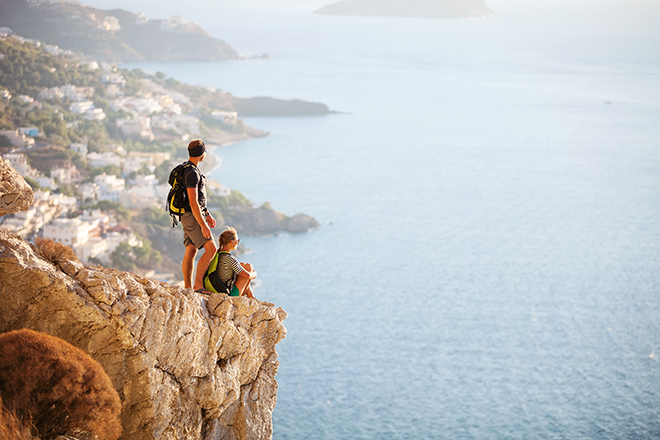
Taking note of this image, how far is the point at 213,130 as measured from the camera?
10344cm

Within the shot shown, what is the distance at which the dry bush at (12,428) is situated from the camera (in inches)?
168

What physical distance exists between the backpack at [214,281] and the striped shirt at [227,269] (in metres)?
0.03

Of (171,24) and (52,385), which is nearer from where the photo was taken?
(52,385)

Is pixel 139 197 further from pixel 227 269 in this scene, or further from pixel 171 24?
pixel 171 24

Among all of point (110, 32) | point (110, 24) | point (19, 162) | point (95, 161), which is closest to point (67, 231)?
point (19, 162)

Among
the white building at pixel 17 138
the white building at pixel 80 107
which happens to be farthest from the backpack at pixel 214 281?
the white building at pixel 80 107

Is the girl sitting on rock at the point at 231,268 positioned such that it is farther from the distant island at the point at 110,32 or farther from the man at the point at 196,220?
the distant island at the point at 110,32

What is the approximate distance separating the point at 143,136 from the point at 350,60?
393 ft

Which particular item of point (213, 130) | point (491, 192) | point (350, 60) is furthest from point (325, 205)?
point (350, 60)

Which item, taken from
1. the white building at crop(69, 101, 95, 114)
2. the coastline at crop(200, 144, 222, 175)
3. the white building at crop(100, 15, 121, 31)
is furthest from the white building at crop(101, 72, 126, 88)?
the white building at crop(100, 15, 121, 31)

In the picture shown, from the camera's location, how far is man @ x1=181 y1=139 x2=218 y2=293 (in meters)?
6.35

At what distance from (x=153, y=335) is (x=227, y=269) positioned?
1.20m

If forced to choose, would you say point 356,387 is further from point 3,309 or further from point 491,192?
point 491,192

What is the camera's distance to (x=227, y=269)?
6.56 metres
